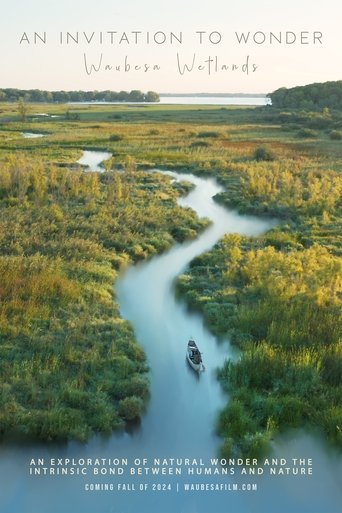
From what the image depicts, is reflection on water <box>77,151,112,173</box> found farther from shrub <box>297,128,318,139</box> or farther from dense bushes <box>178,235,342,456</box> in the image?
shrub <box>297,128,318,139</box>

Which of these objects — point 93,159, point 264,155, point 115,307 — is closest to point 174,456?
point 115,307

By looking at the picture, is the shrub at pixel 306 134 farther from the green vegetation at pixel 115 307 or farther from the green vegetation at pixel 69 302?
the green vegetation at pixel 69 302

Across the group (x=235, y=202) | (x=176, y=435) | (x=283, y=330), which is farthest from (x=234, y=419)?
(x=235, y=202)

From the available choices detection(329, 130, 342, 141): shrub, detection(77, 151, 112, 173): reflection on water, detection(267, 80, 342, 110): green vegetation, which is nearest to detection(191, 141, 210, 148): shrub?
detection(77, 151, 112, 173): reflection on water

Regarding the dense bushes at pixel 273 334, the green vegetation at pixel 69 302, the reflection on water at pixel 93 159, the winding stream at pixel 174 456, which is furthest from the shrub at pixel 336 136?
the winding stream at pixel 174 456

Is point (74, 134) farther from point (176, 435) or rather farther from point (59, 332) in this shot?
point (176, 435)

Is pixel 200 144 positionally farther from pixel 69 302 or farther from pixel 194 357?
pixel 194 357
